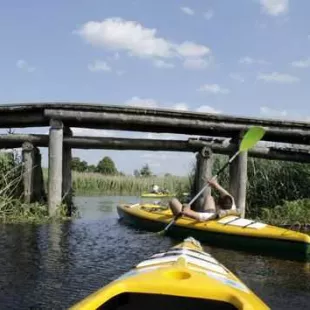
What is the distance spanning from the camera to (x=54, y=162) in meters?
11.8

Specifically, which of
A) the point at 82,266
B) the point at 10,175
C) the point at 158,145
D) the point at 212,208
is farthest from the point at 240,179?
the point at 82,266

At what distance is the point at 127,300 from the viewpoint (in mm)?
4340

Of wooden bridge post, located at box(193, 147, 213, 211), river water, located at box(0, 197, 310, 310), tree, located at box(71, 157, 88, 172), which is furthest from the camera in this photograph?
tree, located at box(71, 157, 88, 172)

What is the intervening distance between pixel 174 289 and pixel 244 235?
17.0ft

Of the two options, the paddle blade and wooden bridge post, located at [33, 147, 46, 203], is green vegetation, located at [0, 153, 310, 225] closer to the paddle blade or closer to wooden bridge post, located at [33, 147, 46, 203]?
wooden bridge post, located at [33, 147, 46, 203]

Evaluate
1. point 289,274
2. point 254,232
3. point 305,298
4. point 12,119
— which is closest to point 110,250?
point 254,232

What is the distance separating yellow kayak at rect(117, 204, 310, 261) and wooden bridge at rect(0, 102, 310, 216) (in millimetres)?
2187

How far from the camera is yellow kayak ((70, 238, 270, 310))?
3.58m

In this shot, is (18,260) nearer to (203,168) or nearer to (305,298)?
(305,298)

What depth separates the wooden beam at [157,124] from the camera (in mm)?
11914

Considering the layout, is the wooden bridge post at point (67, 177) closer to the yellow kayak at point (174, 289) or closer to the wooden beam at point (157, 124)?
the wooden beam at point (157, 124)

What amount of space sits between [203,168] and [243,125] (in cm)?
130

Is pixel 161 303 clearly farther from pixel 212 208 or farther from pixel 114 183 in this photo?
pixel 114 183

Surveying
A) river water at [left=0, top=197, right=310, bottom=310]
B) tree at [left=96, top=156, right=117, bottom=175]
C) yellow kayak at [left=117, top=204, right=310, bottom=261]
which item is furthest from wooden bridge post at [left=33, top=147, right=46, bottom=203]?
tree at [left=96, top=156, right=117, bottom=175]
